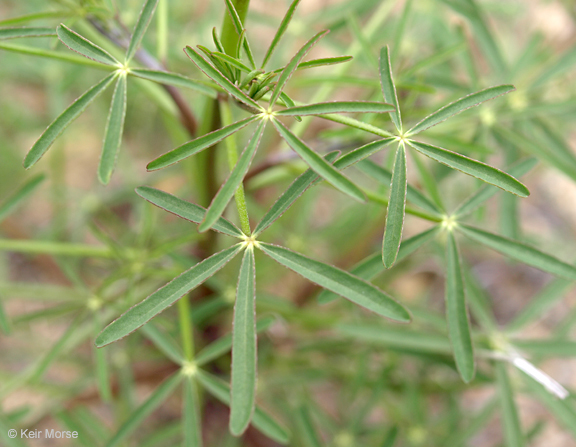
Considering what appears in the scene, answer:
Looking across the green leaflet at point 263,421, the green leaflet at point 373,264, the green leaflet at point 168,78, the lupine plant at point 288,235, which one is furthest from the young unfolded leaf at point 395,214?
the green leaflet at point 263,421

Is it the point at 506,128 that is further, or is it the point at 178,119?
the point at 506,128

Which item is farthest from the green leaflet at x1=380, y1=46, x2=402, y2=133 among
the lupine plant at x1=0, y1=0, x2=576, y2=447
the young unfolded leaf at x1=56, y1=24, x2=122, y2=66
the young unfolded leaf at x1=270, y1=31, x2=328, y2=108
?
the young unfolded leaf at x1=56, y1=24, x2=122, y2=66

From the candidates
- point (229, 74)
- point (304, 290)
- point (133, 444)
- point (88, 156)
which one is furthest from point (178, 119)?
point (88, 156)

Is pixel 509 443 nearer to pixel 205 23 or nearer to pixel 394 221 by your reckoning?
pixel 394 221

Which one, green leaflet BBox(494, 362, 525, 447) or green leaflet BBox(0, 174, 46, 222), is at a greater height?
green leaflet BBox(0, 174, 46, 222)

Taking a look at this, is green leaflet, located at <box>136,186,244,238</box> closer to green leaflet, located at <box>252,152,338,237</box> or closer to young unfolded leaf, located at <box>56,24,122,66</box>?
green leaflet, located at <box>252,152,338,237</box>

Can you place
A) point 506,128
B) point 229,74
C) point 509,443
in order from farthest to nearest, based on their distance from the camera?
point 506,128
point 509,443
point 229,74
